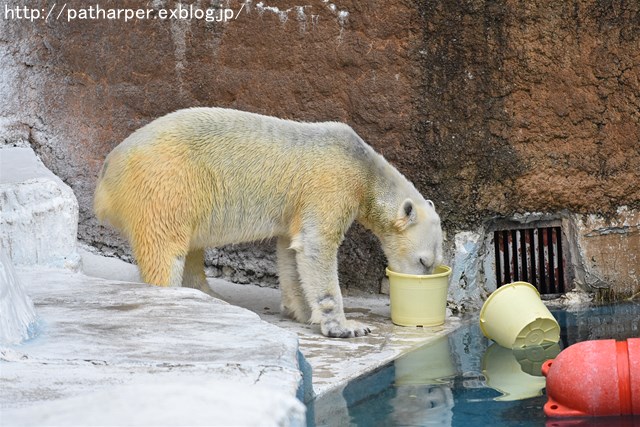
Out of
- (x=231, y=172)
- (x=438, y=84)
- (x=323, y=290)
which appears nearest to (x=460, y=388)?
(x=323, y=290)

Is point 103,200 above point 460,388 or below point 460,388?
above

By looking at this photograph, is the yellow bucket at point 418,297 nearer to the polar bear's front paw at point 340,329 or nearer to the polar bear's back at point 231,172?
the polar bear's front paw at point 340,329

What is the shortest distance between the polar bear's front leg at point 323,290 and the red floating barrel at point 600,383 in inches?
72.9

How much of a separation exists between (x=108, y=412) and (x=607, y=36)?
4858 millimetres

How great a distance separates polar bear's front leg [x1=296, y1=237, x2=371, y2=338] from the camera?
5980 mm

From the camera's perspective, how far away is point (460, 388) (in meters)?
4.86

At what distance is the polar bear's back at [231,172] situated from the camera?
5.60 meters

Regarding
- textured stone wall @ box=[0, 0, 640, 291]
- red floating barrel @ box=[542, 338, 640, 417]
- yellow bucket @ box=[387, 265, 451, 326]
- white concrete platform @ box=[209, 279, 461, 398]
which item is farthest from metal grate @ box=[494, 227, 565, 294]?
red floating barrel @ box=[542, 338, 640, 417]

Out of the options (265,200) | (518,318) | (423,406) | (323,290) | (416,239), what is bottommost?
(423,406)

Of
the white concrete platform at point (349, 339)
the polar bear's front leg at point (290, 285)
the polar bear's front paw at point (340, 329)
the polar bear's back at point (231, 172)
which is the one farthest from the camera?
the polar bear's front leg at point (290, 285)

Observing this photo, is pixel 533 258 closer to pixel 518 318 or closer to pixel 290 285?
pixel 518 318

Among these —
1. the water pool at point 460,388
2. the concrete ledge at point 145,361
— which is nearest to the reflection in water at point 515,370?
Answer: the water pool at point 460,388

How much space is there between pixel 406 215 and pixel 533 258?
4.31 ft

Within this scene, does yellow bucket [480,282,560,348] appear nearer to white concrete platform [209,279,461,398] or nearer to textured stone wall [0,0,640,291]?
white concrete platform [209,279,461,398]
